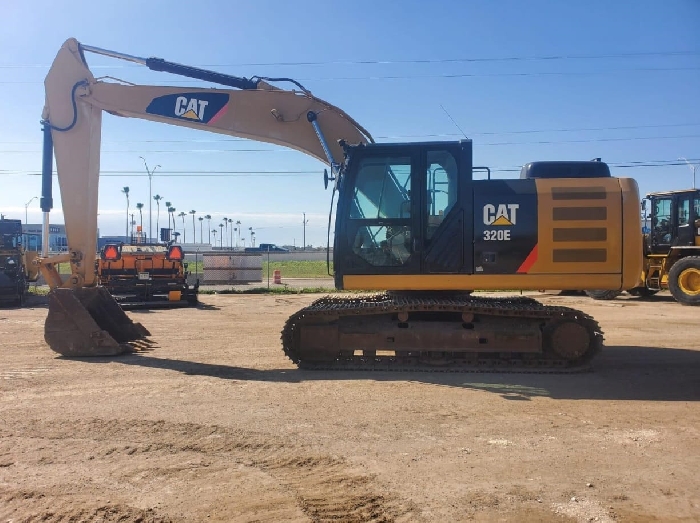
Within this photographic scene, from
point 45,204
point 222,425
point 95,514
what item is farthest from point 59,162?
point 95,514

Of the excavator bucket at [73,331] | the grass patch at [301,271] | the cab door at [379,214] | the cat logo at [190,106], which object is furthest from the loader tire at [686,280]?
the grass patch at [301,271]

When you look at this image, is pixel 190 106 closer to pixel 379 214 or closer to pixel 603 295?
pixel 379 214

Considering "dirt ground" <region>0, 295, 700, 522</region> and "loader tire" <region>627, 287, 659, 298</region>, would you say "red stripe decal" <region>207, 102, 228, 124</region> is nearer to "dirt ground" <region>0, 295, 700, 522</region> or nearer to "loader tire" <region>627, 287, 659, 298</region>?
"dirt ground" <region>0, 295, 700, 522</region>

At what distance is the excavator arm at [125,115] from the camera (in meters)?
9.55

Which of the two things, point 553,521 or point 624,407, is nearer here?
point 553,521

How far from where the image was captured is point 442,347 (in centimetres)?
817

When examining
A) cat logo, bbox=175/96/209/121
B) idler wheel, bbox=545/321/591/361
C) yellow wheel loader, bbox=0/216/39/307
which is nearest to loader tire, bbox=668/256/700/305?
idler wheel, bbox=545/321/591/361

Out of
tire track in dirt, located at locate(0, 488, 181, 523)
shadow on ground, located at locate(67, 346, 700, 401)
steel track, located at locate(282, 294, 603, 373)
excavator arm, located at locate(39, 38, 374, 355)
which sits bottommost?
tire track in dirt, located at locate(0, 488, 181, 523)

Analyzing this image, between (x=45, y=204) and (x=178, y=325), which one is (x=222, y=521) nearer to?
(x=45, y=204)

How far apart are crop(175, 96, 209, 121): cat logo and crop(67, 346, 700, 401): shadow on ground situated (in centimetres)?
384

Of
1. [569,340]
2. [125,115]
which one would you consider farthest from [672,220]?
[125,115]

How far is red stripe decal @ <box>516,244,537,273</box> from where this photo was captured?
8.15m

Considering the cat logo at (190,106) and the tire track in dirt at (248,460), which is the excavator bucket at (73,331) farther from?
the tire track in dirt at (248,460)

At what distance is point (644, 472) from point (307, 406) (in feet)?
10.6
